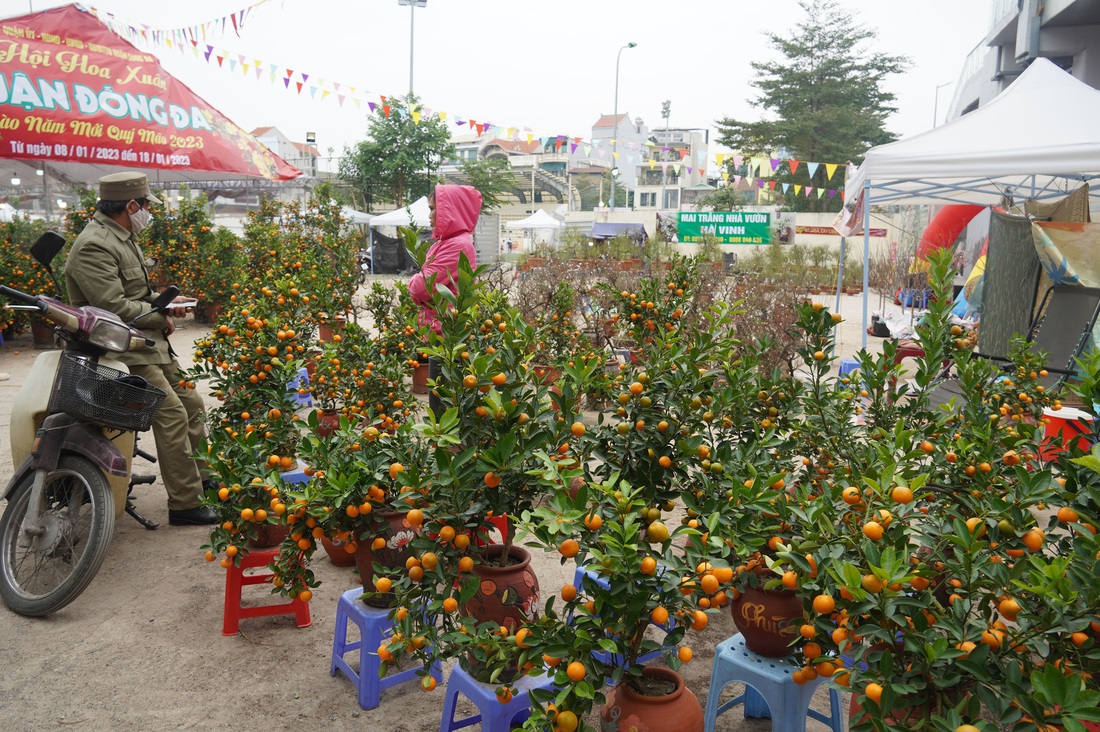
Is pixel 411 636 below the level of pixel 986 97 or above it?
below

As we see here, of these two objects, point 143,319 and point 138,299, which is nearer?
point 143,319

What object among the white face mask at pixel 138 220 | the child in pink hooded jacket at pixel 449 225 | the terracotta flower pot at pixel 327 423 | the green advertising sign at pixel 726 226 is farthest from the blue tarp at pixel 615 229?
the white face mask at pixel 138 220

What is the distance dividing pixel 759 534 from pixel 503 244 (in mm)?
24852

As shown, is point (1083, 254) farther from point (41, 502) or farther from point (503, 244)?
point (503, 244)

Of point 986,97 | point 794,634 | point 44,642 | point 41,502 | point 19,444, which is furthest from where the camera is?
point 986,97

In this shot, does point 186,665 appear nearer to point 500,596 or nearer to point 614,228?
point 500,596

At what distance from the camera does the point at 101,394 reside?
9.98ft

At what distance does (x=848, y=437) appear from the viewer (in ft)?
9.24

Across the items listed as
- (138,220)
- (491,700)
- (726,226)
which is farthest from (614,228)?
(491,700)

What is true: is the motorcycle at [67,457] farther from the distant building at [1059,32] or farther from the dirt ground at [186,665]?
the distant building at [1059,32]

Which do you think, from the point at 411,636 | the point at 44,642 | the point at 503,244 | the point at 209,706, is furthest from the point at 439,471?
the point at 503,244

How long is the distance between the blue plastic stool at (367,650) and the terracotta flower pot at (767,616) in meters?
1.02

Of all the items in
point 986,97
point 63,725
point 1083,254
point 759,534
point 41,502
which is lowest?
point 63,725

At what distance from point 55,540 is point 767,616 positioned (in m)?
2.80
